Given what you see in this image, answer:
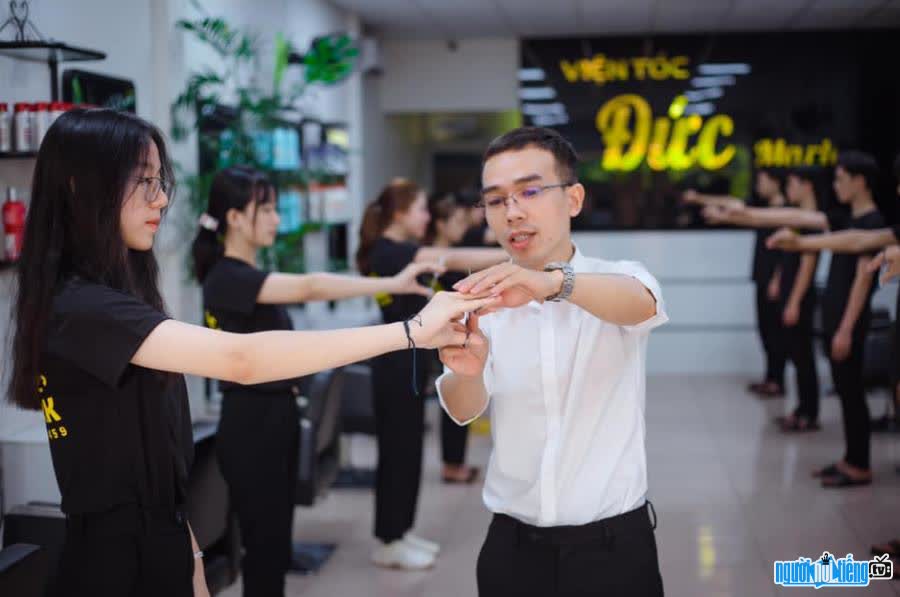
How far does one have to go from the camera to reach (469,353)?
1908 millimetres

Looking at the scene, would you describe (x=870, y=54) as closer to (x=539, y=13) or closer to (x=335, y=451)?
(x=539, y=13)

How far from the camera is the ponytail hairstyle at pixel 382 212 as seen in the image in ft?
14.3

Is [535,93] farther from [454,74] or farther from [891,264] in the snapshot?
[891,264]

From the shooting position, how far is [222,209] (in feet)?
11.1

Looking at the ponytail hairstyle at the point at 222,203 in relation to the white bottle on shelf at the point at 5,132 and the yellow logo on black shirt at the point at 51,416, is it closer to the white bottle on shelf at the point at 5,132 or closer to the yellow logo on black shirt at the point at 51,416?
the white bottle on shelf at the point at 5,132

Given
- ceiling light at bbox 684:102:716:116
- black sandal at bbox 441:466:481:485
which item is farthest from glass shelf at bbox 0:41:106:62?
ceiling light at bbox 684:102:716:116

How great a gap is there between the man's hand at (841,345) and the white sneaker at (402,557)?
252 centimetres

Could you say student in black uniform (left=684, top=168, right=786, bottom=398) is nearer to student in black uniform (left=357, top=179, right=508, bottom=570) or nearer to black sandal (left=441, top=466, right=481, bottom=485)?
black sandal (left=441, top=466, right=481, bottom=485)

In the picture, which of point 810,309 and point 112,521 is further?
point 810,309

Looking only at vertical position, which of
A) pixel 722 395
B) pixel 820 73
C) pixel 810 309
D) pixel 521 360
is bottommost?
pixel 722 395

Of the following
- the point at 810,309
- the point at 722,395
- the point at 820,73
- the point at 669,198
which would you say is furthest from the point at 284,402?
the point at 820,73

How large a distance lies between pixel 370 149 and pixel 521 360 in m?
7.33

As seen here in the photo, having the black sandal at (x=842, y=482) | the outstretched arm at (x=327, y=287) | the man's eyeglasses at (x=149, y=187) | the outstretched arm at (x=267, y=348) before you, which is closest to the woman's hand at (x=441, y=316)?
the outstretched arm at (x=267, y=348)

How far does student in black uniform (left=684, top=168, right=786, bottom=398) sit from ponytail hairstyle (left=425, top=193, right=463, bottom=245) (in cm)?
257
